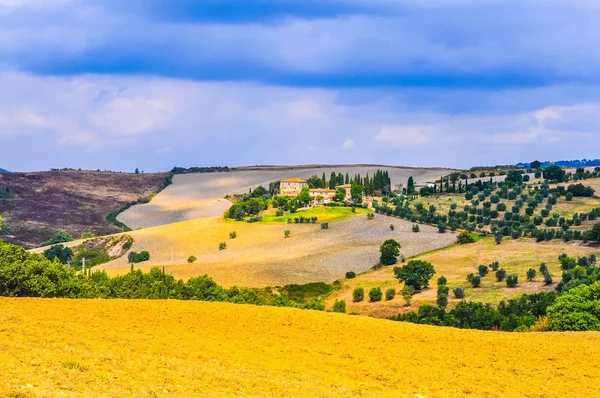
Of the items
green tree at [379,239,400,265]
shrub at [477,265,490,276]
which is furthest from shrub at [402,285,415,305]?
green tree at [379,239,400,265]

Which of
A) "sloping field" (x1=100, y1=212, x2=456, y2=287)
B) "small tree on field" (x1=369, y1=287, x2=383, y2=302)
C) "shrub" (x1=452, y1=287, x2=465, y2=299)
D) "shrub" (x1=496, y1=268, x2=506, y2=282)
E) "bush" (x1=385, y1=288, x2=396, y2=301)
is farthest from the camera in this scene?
"sloping field" (x1=100, y1=212, x2=456, y2=287)

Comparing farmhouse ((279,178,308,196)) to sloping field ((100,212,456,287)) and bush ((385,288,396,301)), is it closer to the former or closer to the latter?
sloping field ((100,212,456,287))

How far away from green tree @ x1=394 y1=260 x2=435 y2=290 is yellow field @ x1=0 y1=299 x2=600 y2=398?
191ft

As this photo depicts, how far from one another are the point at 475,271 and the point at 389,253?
51.3ft

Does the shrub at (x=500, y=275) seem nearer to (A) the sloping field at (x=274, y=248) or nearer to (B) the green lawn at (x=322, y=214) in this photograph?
(A) the sloping field at (x=274, y=248)

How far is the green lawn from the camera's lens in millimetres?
145750

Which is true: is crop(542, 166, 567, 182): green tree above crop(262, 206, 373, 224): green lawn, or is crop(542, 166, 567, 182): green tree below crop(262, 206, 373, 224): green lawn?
above

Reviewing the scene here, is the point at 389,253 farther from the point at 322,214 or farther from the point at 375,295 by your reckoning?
the point at 322,214

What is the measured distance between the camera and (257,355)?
959 inches

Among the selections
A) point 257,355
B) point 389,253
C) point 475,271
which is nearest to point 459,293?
point 475,271

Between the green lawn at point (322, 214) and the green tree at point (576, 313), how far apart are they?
10064cm

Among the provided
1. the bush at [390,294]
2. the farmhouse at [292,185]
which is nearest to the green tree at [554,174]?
the farmhouse at [292,185]

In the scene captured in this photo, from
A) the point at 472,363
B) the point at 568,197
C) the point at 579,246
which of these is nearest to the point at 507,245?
the point at 579,246

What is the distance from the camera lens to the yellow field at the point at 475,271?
273 ft
